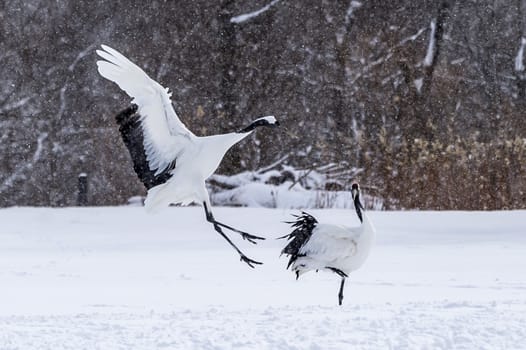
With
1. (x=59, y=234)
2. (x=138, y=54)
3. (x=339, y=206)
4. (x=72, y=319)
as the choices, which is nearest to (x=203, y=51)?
(x=138, y=54)

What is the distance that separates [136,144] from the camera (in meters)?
7.98

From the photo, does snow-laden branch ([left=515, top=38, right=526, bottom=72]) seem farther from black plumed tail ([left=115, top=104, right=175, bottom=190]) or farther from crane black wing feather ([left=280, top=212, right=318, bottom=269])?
black plumed tail ([left=115, top=104, right=175, bottom=190])

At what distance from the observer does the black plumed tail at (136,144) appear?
308 inches

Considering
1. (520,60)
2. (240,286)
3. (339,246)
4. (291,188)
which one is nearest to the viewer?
(339,246)

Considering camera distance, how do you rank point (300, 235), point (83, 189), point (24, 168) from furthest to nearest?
point (24, 168) < point (83, 189) < point (300, 235)

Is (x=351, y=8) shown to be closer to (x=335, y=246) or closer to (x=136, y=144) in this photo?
(x=335, y=246)

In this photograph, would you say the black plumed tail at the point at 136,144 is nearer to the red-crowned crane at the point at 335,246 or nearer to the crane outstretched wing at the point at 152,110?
the crane outstretched wing at the point at 152,110

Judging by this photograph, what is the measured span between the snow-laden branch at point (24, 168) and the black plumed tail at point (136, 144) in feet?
51.6

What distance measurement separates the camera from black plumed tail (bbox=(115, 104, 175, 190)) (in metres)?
7.83

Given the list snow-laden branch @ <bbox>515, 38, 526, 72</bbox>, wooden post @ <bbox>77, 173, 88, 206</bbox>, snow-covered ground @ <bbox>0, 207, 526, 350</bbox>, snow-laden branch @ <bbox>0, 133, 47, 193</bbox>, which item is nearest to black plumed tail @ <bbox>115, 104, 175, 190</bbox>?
snow-covered ground @ <bbox>0, 207, 526, 350</bbox>

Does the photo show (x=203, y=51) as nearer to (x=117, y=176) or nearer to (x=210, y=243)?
(x=117, y=176)

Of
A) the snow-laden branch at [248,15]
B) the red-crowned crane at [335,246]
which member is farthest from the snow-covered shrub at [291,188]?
the red-crowned crane at [335,246]

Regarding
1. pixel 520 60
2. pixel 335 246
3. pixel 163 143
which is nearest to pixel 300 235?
pixel 335 246

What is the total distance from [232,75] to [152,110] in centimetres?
1539
